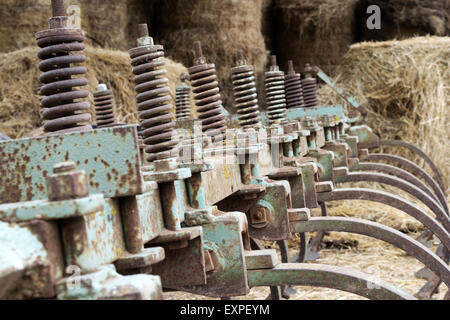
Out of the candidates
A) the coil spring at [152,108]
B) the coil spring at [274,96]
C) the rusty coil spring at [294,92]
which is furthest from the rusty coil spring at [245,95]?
the rusty coil spring at [294,92]

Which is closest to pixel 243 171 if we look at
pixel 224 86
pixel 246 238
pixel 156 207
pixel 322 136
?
pixel 246 238

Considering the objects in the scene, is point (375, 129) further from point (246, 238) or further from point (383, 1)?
point (246, 238)

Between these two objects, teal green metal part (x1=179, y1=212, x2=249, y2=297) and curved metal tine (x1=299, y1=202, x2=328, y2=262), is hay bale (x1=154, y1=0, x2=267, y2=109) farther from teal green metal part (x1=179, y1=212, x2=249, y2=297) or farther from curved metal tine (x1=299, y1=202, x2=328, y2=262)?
teal green metal part (x1=179, y1=212, x2=249, y2=297)

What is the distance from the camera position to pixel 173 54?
6.63 meters

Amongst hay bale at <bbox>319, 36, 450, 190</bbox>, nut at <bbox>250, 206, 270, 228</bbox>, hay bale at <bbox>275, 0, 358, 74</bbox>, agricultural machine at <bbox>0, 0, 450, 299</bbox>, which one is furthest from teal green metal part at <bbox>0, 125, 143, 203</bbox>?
hay bale at <bbox>275, 0, 358, 74</bbox>

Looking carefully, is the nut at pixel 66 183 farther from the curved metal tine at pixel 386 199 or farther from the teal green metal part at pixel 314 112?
the teal green metal part at pixel 314 112

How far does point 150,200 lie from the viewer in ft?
4.05

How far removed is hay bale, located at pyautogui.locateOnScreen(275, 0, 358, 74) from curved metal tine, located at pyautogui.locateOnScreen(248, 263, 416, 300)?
6501 mm

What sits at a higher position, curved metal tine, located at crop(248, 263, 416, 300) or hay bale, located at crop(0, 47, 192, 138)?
hay bale, located at crop(0, 47, 192, 138)

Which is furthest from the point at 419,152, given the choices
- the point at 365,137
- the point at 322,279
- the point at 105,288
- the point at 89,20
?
the point at 105,288

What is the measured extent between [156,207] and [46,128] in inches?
9.9

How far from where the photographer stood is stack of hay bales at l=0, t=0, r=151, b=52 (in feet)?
16.5

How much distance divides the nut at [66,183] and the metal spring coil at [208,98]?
1.48 meters
